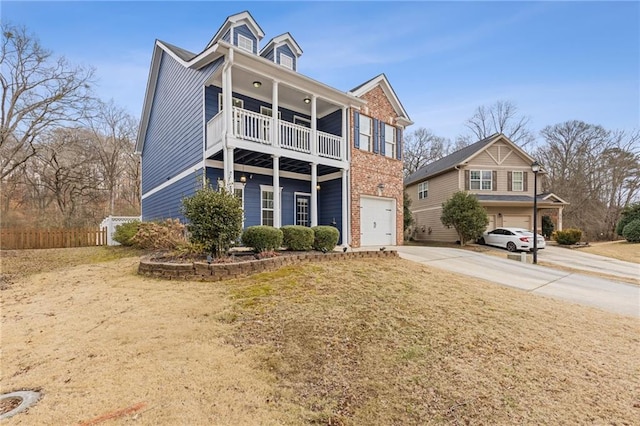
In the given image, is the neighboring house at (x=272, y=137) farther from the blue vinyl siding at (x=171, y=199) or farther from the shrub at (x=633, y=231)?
the shrub at (x=633, y=231)

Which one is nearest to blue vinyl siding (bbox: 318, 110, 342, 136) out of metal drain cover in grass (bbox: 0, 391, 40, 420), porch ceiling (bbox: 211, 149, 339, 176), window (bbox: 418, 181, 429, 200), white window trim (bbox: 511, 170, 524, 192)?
porch ceiling (bbox: 211, 149, 339, 176)

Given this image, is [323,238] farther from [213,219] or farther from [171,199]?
[171,199]

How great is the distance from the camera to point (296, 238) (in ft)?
28.3

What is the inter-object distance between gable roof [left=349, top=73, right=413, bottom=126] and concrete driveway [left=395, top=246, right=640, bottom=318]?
23.4 feet

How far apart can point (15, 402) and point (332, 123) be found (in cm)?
1233

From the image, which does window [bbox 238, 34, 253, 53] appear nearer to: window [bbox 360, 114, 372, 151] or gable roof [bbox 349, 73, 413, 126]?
gable roof [bbox 349, 73, 413, 126]

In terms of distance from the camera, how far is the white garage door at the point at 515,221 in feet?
67.6

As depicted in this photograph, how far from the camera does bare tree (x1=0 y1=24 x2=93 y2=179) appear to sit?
16.8 metres

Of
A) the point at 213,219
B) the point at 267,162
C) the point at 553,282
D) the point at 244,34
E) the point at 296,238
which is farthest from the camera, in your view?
the point at 244,34

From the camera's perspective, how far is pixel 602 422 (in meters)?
2.44

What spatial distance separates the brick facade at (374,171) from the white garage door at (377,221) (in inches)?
11.2

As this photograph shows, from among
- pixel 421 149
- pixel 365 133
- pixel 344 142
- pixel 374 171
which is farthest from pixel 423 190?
pixel 344 142

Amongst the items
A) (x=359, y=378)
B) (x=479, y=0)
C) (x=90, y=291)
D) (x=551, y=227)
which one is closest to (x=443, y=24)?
(x=479, y=0)

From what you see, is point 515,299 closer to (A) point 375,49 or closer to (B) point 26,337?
(B) point 26,337
